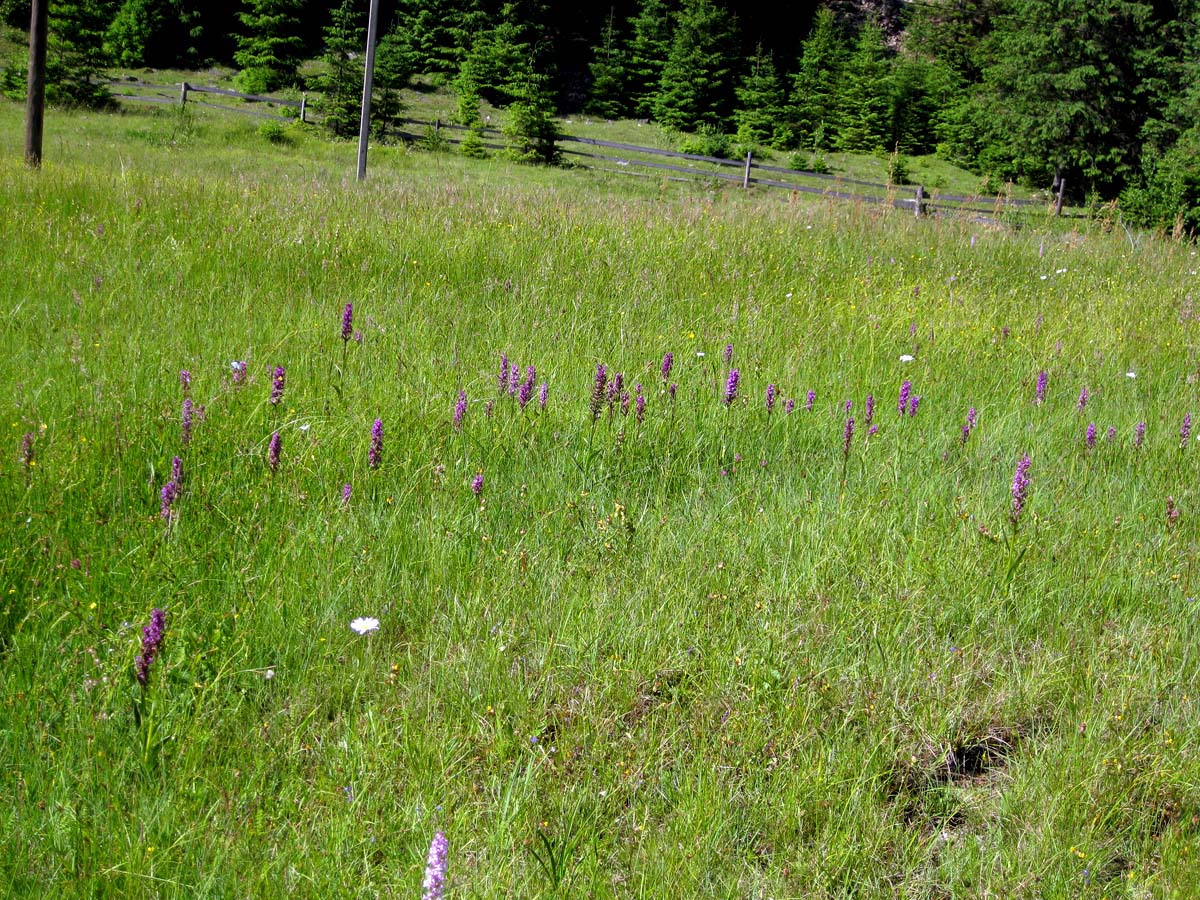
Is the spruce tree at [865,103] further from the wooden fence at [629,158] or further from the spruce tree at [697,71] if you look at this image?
the wooden fence at [629,158]

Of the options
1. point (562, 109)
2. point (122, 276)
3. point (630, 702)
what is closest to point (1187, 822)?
point (630, 702)

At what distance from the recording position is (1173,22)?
108 feet

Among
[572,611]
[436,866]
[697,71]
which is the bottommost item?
[572,611]

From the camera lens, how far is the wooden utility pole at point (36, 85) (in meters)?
10.5

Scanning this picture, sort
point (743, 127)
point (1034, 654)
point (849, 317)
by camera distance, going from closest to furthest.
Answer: point (1034, 654)
point (849, 317)
point (743, 127)

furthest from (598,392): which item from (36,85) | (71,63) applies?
(71,63)

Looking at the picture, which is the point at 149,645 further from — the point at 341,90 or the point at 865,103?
the point at 865,103

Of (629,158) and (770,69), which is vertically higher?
(770,69)

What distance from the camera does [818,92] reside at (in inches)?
1710

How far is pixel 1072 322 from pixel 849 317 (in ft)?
5.12

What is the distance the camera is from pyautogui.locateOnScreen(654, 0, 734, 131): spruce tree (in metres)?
42.0

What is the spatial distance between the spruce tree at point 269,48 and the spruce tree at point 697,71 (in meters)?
16.0

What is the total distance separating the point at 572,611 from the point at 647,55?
4656 cm

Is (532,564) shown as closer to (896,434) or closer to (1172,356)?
(896,434)
